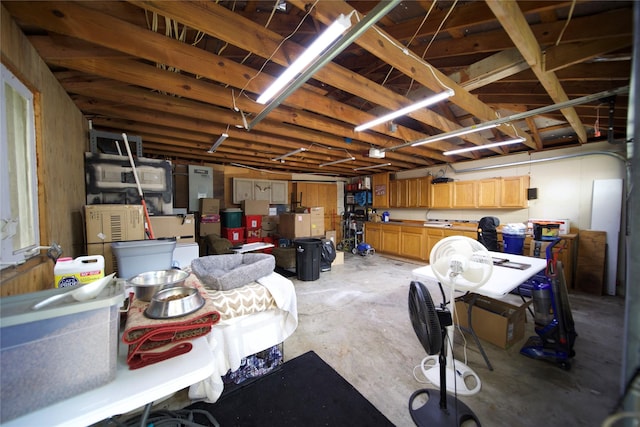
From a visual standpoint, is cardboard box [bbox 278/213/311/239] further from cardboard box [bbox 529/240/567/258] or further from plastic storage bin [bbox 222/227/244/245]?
cardboard box [bbox 529/240/567/258]

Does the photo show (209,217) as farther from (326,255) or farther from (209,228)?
(326,255)

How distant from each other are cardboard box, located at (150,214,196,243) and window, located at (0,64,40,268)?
141 cm

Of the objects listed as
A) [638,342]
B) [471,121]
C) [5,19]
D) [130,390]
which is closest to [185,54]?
[5,19]

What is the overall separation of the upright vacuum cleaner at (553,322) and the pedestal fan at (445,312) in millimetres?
887

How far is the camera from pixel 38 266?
125cm

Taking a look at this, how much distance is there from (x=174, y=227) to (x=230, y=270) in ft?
5.63

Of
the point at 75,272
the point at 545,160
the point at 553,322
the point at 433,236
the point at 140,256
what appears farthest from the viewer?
the point at 433,236

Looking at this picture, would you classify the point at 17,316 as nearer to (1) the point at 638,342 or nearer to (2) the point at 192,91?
(1) the point at 638,342

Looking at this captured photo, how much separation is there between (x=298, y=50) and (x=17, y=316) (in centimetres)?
212

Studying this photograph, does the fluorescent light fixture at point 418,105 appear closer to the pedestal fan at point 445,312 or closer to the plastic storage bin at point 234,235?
the pedestal fan at point 445,312

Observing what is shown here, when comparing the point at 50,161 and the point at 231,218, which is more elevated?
the point at 50,161

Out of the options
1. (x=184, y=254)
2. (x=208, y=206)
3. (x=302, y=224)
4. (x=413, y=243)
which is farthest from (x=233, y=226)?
(x=413, y=243)

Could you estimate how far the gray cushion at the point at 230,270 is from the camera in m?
1.59

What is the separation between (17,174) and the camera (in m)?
1.31
